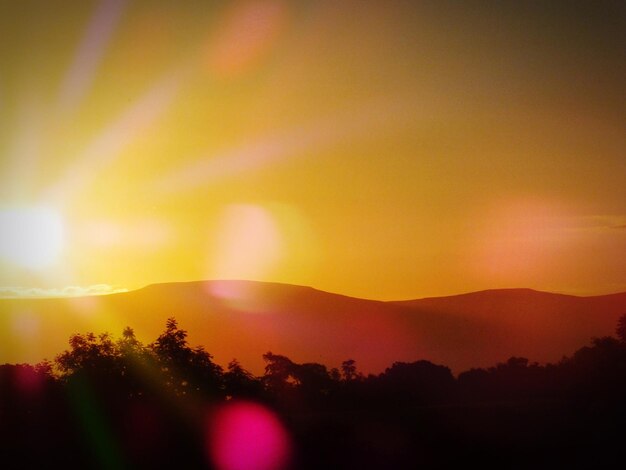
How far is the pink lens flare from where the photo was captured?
80.4 ft

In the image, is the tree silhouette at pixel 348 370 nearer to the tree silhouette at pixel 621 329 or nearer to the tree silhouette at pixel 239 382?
the tree silhouette at pixel 239 382

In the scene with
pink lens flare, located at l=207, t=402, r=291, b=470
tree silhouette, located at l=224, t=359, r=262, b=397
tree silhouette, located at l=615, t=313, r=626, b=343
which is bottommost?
pink lens flare, located at l=207, t=402, r=291, b=470

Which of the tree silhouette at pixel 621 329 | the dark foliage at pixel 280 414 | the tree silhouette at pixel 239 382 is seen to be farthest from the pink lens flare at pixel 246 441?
the tree silhouette at pixel 621 329

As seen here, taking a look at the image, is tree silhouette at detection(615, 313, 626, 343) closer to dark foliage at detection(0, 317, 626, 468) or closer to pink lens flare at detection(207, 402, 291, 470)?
dark foliage at detection(0, 317, 626, 468)

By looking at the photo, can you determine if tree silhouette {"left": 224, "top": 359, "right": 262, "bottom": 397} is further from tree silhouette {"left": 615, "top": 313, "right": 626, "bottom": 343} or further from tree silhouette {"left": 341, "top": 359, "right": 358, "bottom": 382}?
tree silhouette {"left": 615, "top": 313, "right": 626, "bottom": 343}

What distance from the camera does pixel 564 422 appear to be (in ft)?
95.1

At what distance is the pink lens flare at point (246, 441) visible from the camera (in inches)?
965

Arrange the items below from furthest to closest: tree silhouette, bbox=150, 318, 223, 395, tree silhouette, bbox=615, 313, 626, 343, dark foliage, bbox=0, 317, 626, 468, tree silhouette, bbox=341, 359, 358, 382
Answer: tree silhouette, bbox=615, 313, 626, 343 → tree silhouette, bbox=341, 359, 358, 382 → tree silhouette, bbox=150, 318, 223, 395 → dark foliage, bbox=0, 317, 626, 468

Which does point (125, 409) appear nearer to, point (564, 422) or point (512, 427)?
point (512, 427)

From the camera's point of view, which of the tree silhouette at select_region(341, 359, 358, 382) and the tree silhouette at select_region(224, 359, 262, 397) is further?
the tree silhouette at select_region(341, 359, 358, 382)

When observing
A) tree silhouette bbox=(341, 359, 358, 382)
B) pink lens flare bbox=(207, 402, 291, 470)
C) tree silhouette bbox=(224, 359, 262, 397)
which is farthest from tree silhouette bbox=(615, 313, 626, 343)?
pink lens flare bbox=(207, 402, 291, 470)

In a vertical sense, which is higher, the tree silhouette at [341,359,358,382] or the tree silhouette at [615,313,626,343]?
the tree silhouette at [615,313,626,343]

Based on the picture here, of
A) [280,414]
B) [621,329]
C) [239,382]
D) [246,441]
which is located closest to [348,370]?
[239,382]

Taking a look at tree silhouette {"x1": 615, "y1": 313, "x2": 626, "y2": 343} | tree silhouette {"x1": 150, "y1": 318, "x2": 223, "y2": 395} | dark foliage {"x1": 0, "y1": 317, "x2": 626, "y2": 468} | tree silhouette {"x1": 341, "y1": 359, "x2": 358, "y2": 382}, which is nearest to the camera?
dark foliage {"x1": 0, "y1": 317, "x2": 626, "y2": 468}
